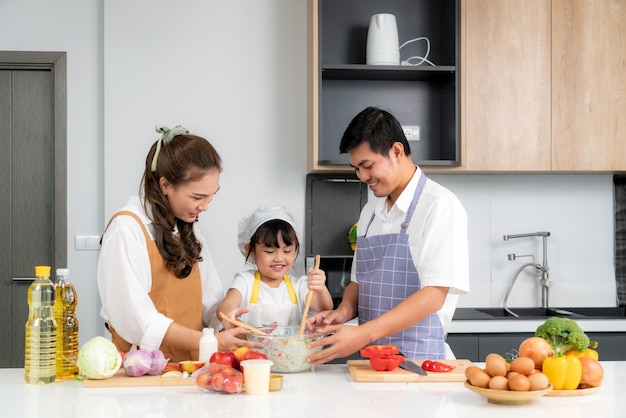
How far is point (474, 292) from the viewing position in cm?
405

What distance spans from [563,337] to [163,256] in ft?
3.88

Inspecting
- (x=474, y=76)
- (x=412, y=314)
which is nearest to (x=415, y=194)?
(x=412, y=314)

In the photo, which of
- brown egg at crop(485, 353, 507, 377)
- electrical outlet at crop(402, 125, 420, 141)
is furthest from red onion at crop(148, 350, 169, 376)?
electrical outlet at crop(402, 125, 420, 141)

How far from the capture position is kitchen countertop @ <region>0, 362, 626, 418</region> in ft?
5.70

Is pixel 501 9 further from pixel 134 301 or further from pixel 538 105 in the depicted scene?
pixel 134 301

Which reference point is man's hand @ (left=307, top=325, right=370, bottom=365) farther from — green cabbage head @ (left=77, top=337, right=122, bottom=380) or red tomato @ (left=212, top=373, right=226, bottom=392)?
green cabbage head @ (left=77, top=337, right=122, bottom=380)

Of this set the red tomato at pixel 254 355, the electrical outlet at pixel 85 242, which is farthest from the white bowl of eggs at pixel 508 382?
the electrical outlet at pixel 85 242

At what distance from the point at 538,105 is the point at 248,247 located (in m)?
A: 1.76

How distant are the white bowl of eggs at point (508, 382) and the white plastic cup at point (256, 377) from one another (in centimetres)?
50

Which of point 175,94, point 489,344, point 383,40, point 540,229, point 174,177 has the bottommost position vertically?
point 489,344

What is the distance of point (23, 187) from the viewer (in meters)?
3.99

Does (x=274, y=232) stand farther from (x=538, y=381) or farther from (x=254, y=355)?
(x=538, y=381)

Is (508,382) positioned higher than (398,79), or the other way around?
(398,79)

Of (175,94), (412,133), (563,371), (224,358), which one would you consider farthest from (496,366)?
(175,94)
